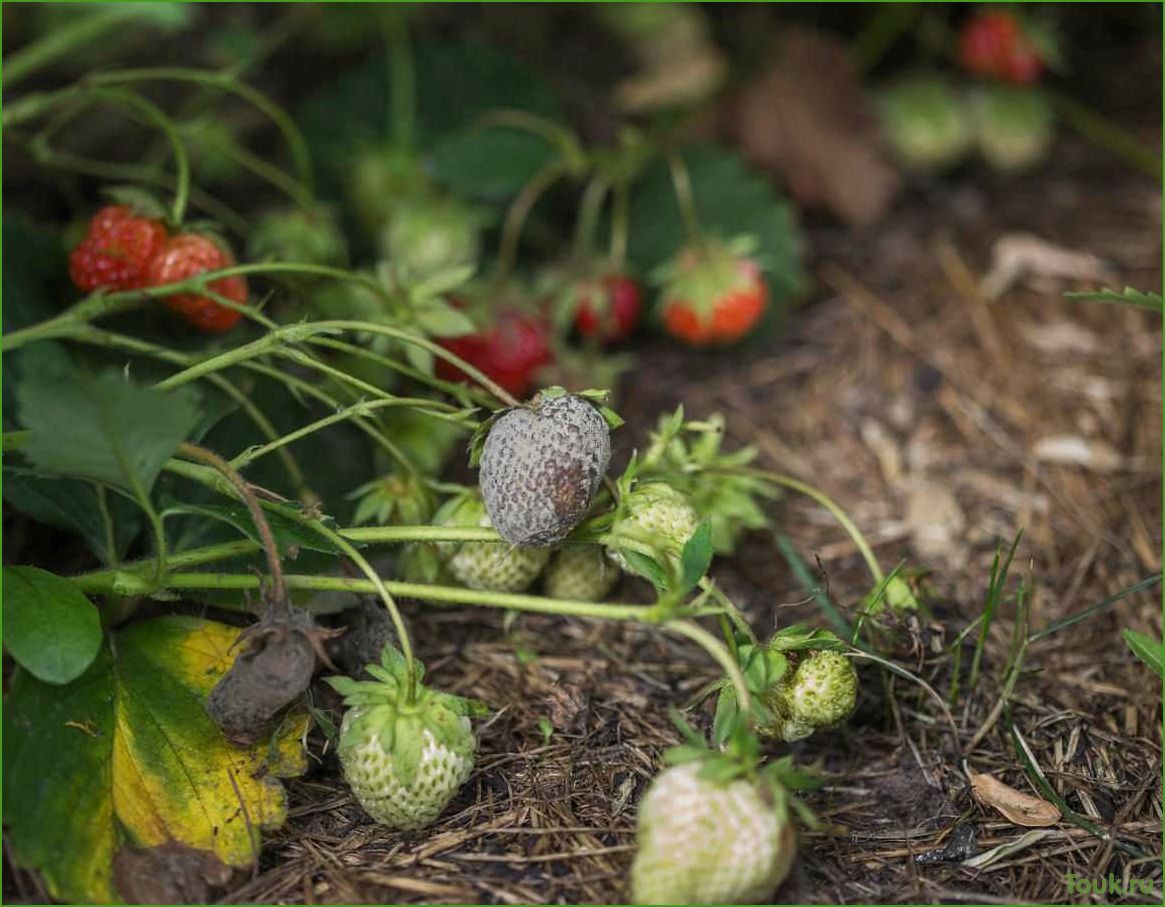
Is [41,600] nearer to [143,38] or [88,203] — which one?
[88,203]

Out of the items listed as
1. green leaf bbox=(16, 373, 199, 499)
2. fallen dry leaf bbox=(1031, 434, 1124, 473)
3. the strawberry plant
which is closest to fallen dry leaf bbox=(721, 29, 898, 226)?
the strawberry plant

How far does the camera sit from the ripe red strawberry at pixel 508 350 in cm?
207

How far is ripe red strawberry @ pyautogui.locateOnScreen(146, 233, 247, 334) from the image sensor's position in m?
1.69

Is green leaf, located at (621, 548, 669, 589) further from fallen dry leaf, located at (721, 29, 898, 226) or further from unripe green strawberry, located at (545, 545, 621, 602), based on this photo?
fallen dry leaf, located at (721, 29, 898, 226)

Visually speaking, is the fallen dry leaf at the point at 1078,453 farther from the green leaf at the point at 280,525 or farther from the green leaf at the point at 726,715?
the green leaf at the point at 280,525

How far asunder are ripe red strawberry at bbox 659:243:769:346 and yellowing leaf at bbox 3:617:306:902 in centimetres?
109

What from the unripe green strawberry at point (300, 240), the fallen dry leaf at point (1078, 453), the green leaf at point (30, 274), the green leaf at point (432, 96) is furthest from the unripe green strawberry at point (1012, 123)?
the green leaf at point (30, 274)

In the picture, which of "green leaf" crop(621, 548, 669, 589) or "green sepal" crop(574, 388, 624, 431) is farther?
"green sepal" crop(574, 388, 624, 431)

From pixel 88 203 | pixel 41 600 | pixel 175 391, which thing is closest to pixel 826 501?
pixel 175 391

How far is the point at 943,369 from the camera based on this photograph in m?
2.44

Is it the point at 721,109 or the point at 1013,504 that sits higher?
the point at 721,109

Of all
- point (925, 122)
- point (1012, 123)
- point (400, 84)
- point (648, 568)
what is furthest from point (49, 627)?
point (1012, 123)

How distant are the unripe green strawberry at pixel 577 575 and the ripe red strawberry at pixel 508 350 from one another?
0.49 metres

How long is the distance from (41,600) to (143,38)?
1.91 m
